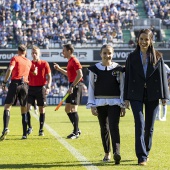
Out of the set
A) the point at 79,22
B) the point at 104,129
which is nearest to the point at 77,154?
the point at 104,129

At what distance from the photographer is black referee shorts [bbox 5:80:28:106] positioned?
1422cm

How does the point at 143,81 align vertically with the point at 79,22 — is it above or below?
above

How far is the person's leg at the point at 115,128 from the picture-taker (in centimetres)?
958

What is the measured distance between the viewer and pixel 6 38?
44.5 m

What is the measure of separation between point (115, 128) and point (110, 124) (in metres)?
0.10

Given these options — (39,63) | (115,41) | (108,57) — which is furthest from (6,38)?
(108,57)

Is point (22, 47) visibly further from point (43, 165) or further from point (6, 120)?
point (43, 165)

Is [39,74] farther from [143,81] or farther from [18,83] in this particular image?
[143,81]

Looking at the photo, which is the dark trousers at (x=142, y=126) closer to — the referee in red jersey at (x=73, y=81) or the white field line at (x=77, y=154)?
the white field line at (x=77, y=154)

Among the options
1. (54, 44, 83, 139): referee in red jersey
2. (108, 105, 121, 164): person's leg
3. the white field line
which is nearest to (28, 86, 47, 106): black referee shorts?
(54, 44, 83, 139): referee in red jersey

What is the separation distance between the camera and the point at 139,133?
30.9ft

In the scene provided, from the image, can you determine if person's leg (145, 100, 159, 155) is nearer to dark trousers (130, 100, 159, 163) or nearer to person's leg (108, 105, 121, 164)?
dark trousers (130, 100, 159, 163)

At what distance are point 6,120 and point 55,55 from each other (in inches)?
1164

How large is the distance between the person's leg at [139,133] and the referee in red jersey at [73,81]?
440 centimetres
